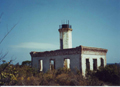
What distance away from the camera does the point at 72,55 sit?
12.2m

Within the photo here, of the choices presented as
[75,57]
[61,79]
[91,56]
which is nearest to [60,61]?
[75,57]

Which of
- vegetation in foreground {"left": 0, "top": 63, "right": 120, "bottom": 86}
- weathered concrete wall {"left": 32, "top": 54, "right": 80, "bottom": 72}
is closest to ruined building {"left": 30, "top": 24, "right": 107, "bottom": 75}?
weathered concrete wall {"left": 32, "top": 54, "right": 80, "bottom": 72}

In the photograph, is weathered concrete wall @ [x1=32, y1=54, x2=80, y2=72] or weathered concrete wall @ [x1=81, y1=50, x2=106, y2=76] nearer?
weathered concrete wall @ [x1=81, y1=50, x2=106, y2=76]

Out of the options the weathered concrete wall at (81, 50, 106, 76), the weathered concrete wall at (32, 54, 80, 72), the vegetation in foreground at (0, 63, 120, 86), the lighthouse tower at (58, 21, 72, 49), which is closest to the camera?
the vegetation in foreground at (0, 63, 120, 86)

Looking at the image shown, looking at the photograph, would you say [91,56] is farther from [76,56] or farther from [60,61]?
[60,61]

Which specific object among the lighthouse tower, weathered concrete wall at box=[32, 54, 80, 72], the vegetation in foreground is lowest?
the vegetation in foreground

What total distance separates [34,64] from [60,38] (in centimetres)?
601

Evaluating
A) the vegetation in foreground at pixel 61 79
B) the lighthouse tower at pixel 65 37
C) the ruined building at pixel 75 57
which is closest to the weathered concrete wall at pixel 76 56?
the ruined building at pixel 75 57

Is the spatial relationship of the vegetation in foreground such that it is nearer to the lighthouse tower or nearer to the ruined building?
A: the ruined building

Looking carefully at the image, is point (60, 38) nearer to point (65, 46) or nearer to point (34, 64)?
point (65, 46)

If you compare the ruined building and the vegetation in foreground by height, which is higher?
the ruined building

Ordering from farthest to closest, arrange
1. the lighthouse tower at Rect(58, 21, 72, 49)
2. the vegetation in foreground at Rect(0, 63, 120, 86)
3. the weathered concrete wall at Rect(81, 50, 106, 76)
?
1. the lighthouse tower at Rect(58, 21, 72, 49)
2. the weathered concrete wall at Rect(81, 50, 106, 76)
3. the vegetation in foreground at Rect(0, 63, 120, 86)

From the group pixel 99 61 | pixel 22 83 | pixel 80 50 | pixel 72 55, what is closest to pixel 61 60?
pixel 72 55

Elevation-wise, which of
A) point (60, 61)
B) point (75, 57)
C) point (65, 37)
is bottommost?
point (60, 61)
